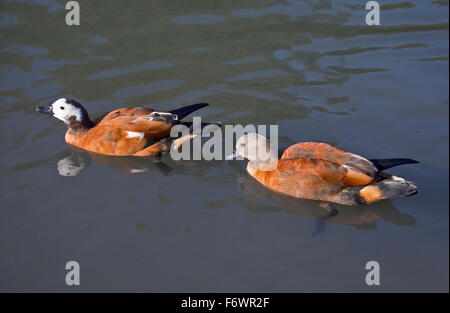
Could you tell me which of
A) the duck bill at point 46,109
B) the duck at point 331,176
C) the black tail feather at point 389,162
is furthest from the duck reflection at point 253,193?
the duck bill at point 46,109

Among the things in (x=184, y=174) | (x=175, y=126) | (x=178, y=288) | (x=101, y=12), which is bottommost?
(x=178, y=288)

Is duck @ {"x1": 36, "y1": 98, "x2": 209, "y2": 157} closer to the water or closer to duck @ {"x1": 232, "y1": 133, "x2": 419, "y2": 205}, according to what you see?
the water

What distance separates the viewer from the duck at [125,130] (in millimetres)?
7223

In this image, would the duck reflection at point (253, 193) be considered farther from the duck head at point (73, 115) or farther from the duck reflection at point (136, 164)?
the duck head at point (73, 115)

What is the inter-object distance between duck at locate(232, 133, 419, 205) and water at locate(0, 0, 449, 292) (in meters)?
0.19

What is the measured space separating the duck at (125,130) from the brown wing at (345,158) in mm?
1822

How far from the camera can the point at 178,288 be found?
521cm

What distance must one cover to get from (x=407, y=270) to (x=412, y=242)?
468 millimetres

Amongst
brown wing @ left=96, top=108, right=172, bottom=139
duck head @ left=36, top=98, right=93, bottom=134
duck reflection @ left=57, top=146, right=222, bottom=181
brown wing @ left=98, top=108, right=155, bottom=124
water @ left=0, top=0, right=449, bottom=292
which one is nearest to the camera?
water @ left=0, top=0, right=449, bottom=292

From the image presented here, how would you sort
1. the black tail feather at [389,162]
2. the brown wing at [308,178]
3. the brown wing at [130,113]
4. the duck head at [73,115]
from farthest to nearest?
the duck head at [73,115] < the brown wing at [130,113] < the brown wing at [308,178] < the black tail feather at [389,162]

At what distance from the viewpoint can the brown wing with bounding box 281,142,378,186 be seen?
19.7 ft

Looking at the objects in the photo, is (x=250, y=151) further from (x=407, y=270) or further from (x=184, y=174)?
(x=407, y=270)

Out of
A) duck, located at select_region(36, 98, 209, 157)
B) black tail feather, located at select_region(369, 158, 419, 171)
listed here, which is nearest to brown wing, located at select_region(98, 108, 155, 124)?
duck, located at select_region(36, 98, 209, 157)

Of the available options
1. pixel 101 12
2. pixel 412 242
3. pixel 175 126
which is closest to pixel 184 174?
pixel 175 126
